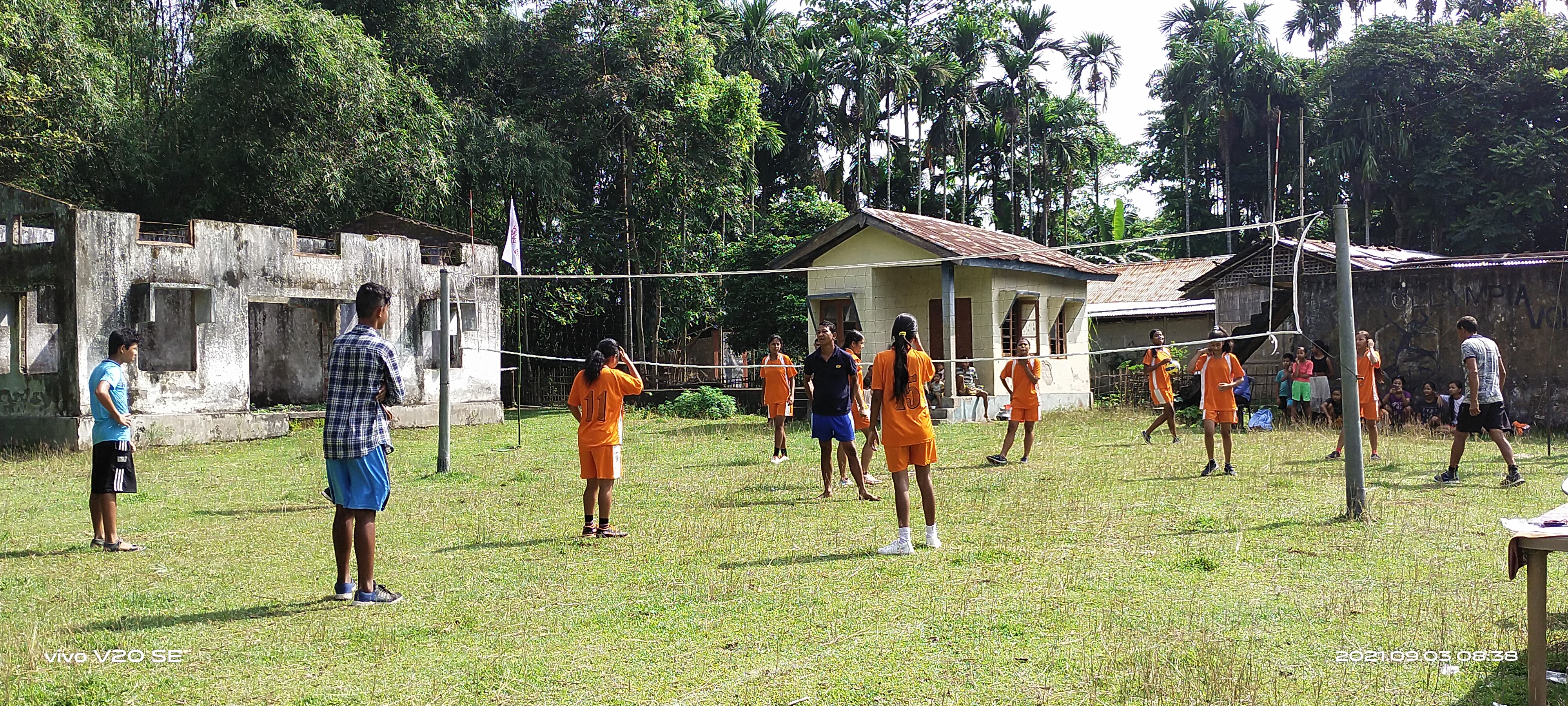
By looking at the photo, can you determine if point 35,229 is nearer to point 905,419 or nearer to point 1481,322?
point 905,419

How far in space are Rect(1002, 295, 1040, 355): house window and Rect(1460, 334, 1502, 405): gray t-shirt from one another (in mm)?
11223

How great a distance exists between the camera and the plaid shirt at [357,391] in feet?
20.4

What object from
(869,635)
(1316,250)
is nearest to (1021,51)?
(1316,250)

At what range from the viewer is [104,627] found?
6.00m

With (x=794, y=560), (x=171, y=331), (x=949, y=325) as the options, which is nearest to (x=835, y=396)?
(x=794, y=560)

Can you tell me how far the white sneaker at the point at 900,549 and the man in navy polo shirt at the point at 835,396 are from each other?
94.7 inches

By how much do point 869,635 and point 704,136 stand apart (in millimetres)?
23816

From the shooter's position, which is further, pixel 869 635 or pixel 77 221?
pixel 77 221

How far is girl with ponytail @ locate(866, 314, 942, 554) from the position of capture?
7.65m

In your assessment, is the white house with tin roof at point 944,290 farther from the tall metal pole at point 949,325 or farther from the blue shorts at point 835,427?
the blue shorts at point 835,427

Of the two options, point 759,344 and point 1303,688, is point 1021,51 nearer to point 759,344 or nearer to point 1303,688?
point 759,344

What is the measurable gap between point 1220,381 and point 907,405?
5.44 meters

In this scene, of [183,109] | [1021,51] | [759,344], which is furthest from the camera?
[1021,51]

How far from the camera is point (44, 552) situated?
834cm
